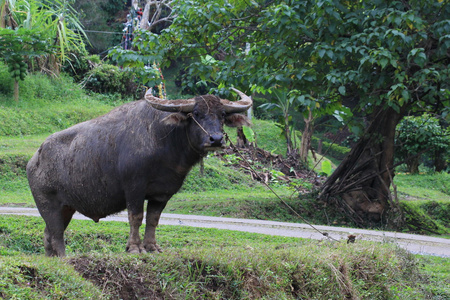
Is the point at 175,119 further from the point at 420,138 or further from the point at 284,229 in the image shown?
the point at 420,138

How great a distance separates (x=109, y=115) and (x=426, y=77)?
18.2 feet

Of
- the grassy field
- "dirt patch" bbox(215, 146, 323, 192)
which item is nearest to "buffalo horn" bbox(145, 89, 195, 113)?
the grassy field

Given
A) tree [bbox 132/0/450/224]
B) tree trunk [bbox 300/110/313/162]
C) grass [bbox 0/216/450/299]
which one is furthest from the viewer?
tree trunk [bbox 300/110/313/162]

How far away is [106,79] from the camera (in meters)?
21.4

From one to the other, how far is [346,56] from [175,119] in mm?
5051

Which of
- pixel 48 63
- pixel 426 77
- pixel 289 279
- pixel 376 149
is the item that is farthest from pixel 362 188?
pixel 48 63

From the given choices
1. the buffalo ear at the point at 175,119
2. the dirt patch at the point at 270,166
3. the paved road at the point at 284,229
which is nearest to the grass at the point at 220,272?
the buffalo ear at the point at 175,119

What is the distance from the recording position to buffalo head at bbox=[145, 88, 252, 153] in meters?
5.57

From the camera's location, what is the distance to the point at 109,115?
631 centimetres

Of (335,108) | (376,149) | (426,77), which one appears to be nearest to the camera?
(426,77)

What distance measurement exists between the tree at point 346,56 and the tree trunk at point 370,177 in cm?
2

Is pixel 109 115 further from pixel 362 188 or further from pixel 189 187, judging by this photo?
pixel 189 187

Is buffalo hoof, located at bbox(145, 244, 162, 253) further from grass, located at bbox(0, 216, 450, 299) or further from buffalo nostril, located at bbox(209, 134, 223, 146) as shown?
buffalo nostril, located at bbox(209, 134, 223, 146)

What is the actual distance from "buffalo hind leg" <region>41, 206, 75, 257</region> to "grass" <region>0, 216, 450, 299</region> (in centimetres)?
34
